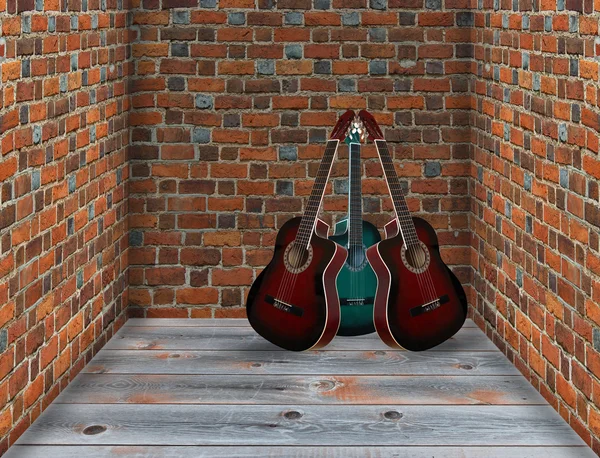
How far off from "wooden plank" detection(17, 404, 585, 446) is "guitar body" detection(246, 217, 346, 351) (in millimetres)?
656

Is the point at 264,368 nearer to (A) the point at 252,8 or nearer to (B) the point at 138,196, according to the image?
(B) the point at 138,196

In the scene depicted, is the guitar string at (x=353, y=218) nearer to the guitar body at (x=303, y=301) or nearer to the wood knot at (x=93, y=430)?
the guitar body at (x=303, y=301)

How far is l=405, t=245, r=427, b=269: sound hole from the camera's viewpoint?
13.0ft

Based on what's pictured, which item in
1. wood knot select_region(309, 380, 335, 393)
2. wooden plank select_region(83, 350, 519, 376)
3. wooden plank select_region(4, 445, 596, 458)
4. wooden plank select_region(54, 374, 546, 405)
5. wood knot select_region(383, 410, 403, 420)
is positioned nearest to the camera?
wooden plank select_region(4, 445, 596, 458)

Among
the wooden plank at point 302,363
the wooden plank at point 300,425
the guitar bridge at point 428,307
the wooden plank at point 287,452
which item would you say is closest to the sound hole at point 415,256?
the guitar bridge at point 428,307

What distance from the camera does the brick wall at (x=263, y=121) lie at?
174 inches

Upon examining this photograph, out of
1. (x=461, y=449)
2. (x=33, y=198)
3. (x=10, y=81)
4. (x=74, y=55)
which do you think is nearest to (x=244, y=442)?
(x=461, y=449)

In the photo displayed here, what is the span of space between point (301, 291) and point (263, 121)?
3.03 feet

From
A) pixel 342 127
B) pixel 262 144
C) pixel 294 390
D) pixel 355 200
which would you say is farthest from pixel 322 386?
pixel 262 144

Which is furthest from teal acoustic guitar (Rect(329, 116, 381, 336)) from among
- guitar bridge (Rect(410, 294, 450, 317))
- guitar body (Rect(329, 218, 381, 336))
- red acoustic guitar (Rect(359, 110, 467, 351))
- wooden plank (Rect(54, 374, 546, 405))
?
wooden plank (Rect(54, 374, 546, 405))

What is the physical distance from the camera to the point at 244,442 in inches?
119

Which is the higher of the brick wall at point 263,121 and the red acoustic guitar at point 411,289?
Result: the brick wall at point 263,121

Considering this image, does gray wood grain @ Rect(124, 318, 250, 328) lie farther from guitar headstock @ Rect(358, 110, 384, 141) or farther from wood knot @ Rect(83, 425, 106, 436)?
wood knot @ Rect(83, 425, 106, 436)

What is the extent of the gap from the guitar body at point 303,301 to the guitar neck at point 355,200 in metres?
0.17
